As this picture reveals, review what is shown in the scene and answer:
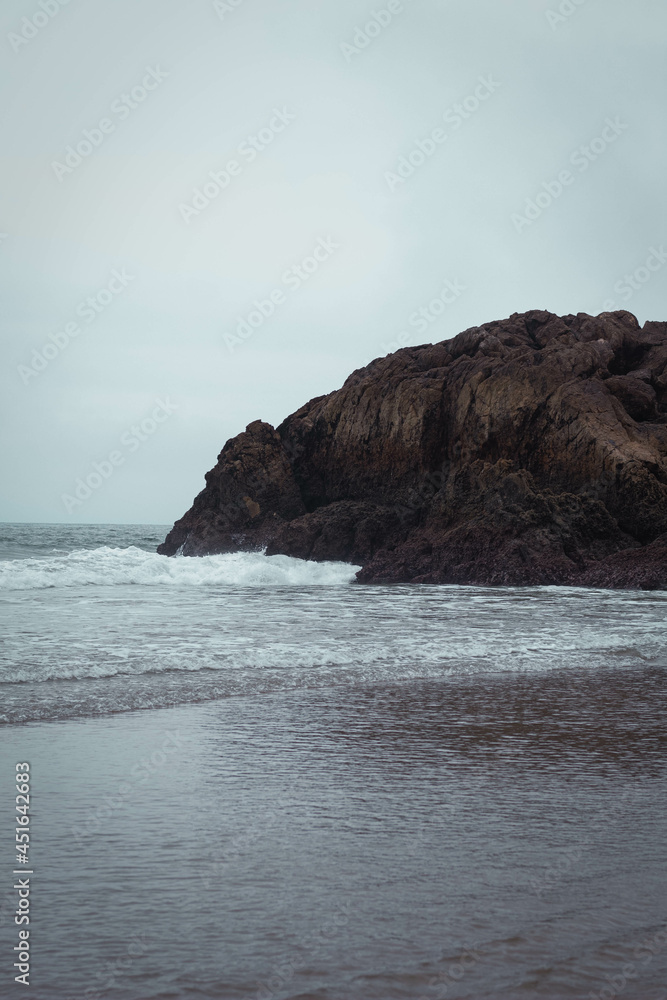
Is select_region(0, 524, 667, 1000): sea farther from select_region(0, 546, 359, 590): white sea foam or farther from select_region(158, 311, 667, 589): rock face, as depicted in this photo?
select_region(158, 311, 667, 589): rock face

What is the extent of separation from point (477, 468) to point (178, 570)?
11287mm

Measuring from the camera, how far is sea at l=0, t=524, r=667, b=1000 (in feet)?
8.21

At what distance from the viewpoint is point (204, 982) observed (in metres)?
2.39

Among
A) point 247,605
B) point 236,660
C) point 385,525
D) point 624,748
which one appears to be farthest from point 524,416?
point 624,748

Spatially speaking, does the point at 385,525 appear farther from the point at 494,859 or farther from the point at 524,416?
the point at 494,859

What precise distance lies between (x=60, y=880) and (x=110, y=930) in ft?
1.79

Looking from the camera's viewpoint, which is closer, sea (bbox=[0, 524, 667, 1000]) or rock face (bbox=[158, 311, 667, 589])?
sea (bbox=[0, 524, 667, 1000])

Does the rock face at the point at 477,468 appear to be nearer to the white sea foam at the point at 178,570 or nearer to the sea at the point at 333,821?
the white sea foam at the point at 178,570

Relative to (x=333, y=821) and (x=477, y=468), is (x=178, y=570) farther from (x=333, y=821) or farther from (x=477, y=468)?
(x=333, y=821)
